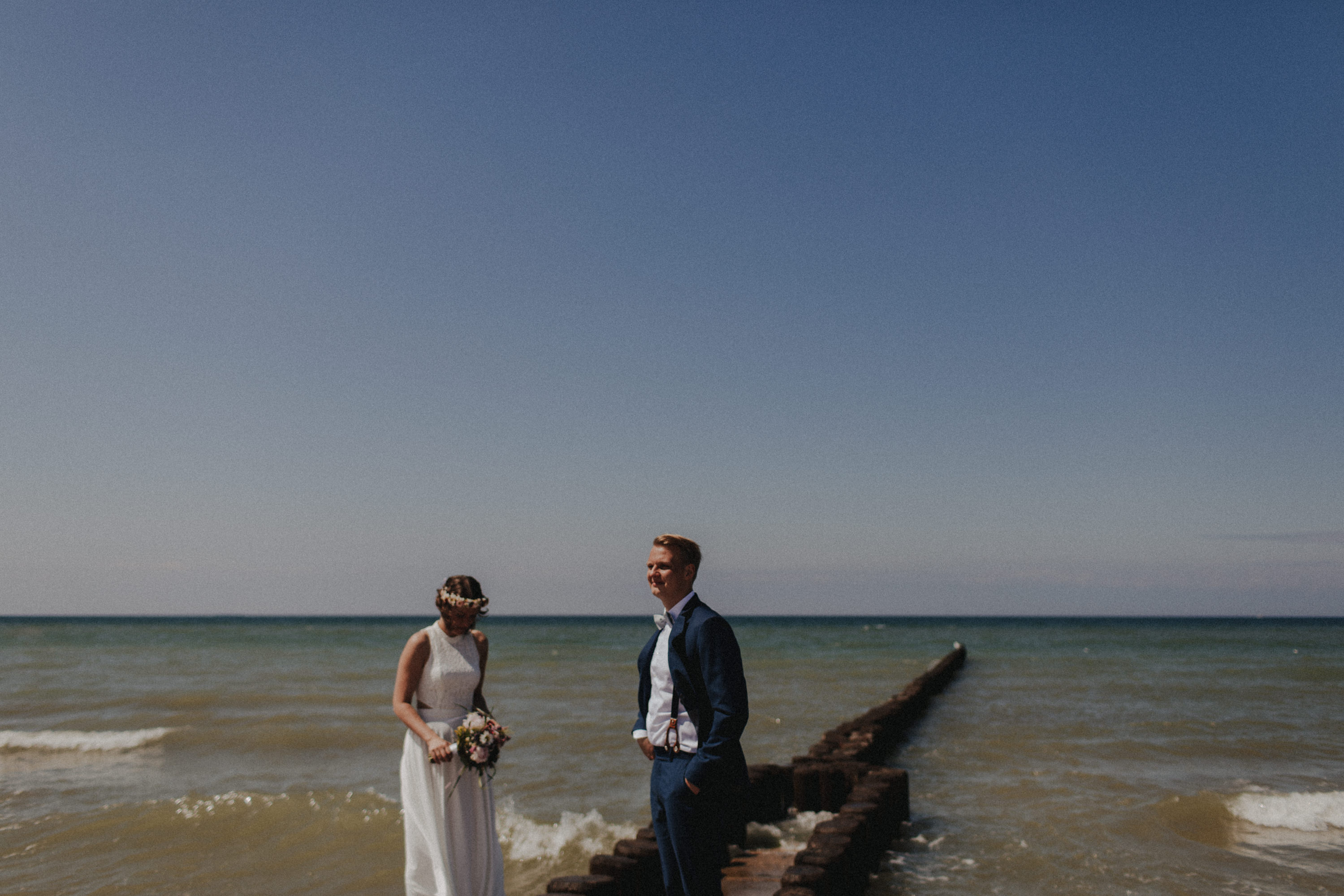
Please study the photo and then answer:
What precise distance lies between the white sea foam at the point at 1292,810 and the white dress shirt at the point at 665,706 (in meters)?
8.59

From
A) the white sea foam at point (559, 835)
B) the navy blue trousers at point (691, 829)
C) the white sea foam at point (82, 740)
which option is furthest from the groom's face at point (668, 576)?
the white sea foam at point (82, 740)

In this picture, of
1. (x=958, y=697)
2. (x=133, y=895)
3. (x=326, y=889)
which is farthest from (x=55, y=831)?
(x=958, y=697)

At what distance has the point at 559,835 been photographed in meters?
8.57

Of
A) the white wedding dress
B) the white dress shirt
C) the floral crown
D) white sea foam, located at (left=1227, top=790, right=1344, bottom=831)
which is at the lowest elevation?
white sea foam, located at (left=1227, top=790, right=1344, bottom=831)

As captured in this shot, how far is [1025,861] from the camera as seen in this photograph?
7.73 metres

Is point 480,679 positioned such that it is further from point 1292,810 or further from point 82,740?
point 82,740

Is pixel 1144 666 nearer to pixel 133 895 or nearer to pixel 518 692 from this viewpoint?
pixel 518 692

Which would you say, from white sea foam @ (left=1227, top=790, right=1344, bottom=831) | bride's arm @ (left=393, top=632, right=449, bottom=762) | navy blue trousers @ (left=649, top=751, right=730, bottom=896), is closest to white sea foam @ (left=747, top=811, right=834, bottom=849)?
navy blue trousers @ (left=649, top=751, right=730, bottom=896)

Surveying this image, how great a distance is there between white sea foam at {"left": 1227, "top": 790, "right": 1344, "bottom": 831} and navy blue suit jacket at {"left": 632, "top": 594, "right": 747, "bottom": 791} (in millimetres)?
8503

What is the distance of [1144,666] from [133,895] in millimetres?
33678

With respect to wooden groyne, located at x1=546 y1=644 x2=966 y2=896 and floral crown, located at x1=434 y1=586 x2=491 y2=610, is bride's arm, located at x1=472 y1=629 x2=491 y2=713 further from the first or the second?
wooden groyne, located at x1=546 y1=644 x2=966 y2=896

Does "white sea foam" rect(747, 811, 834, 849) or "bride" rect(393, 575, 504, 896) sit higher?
"bride" rect(393, 575, 504, 896)

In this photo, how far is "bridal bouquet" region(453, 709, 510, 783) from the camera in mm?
4660

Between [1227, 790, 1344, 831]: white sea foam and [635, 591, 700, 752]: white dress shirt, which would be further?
[1227, 790, 1344, 831]: white sea foam
